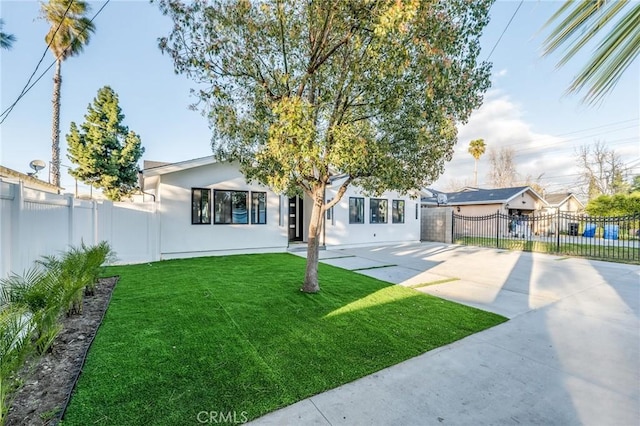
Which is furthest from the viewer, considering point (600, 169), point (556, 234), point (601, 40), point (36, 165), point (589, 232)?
point (600, 169)

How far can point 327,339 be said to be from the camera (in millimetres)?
3861

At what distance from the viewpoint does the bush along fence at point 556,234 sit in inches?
468

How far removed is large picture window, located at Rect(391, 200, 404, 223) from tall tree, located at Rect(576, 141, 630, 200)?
24333mm

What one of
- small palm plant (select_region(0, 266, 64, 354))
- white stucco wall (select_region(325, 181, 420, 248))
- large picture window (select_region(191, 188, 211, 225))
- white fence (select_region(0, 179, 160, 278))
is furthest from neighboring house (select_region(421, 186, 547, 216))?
small palm plant (select_region(0, 266, 64, 354))

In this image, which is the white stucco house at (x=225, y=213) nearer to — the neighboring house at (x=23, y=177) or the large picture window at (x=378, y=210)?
the large picture window at (x=378, y=210)

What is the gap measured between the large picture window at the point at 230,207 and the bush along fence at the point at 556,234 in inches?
457

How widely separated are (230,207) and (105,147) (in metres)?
10.6

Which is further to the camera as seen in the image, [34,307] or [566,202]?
[566,202]

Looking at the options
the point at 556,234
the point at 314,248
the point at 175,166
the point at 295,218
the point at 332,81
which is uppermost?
the point at 332,81

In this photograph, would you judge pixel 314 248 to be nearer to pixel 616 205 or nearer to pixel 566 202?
pixel 616 205

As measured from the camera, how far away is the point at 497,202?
1925 cm

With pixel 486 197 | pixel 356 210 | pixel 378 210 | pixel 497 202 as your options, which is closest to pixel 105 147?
pixel 356 210

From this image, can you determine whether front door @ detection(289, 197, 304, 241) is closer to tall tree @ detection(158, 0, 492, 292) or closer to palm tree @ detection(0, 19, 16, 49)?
tall tree @ detection(158, 0, 492, 292)

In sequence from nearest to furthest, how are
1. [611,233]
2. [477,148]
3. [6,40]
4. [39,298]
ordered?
[39,298] → [6,40] → [611,233] → [477,148]
